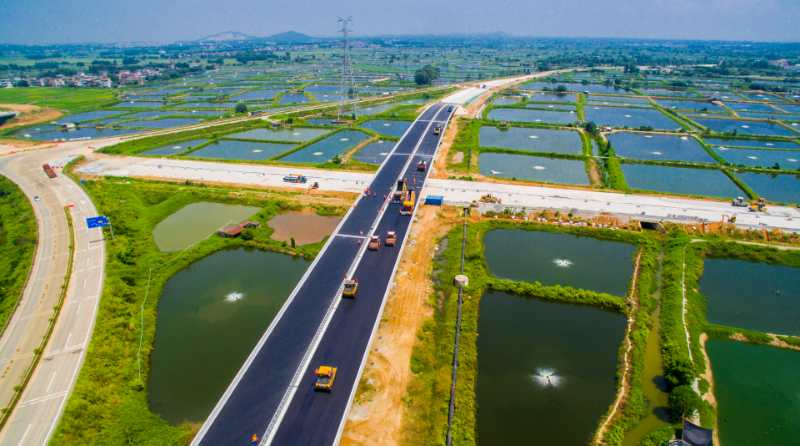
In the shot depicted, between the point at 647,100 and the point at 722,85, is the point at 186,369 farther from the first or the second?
the point at 722,85

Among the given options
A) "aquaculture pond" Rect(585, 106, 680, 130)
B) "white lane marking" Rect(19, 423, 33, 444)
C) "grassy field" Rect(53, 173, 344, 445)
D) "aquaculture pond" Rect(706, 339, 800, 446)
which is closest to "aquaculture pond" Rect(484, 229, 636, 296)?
"aquaculture pond" Rect(706, 339, 800, 446)

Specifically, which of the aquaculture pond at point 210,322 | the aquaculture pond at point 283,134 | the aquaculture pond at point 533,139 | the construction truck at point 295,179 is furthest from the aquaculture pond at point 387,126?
the aquaculture pond at point 210,322

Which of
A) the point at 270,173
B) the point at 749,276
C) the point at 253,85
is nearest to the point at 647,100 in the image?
the point at 749,276

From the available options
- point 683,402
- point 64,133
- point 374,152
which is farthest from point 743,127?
point 64,133

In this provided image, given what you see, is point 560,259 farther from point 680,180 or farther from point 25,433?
point 25,433

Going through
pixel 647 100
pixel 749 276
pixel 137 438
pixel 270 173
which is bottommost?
pixel 137 438

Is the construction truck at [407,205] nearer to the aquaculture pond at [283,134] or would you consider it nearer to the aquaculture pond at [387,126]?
the aquaculture pond at [387,126]
